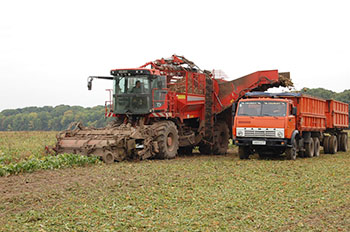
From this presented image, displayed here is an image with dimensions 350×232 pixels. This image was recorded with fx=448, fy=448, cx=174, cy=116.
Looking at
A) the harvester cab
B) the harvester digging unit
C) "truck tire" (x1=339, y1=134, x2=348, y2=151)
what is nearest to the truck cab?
the harvester digging unit

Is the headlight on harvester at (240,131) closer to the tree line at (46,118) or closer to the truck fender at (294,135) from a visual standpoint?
the truck fender at (294,135)

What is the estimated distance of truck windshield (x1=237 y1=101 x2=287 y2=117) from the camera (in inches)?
688

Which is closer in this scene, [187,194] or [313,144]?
[187,194]

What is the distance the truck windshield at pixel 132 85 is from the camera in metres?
17.5

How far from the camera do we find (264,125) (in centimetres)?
1722

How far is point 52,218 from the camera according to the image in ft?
24.6

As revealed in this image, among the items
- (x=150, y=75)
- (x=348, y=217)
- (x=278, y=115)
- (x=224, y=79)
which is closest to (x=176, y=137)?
(x=150, y=75)

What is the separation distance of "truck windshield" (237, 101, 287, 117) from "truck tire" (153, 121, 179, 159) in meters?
2.75

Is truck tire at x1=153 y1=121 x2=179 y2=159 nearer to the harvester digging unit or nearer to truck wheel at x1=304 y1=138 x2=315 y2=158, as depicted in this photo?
the harvester digging unit

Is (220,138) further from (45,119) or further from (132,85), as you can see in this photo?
(45,119)

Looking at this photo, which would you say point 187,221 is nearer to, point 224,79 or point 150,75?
point 150,75

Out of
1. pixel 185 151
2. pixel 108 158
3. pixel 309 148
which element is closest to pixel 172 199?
pixel 108 158

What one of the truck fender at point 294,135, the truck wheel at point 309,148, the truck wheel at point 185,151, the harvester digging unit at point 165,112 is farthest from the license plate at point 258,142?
the truck wheel at point 185,151

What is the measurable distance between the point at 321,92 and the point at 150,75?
77.5 m
